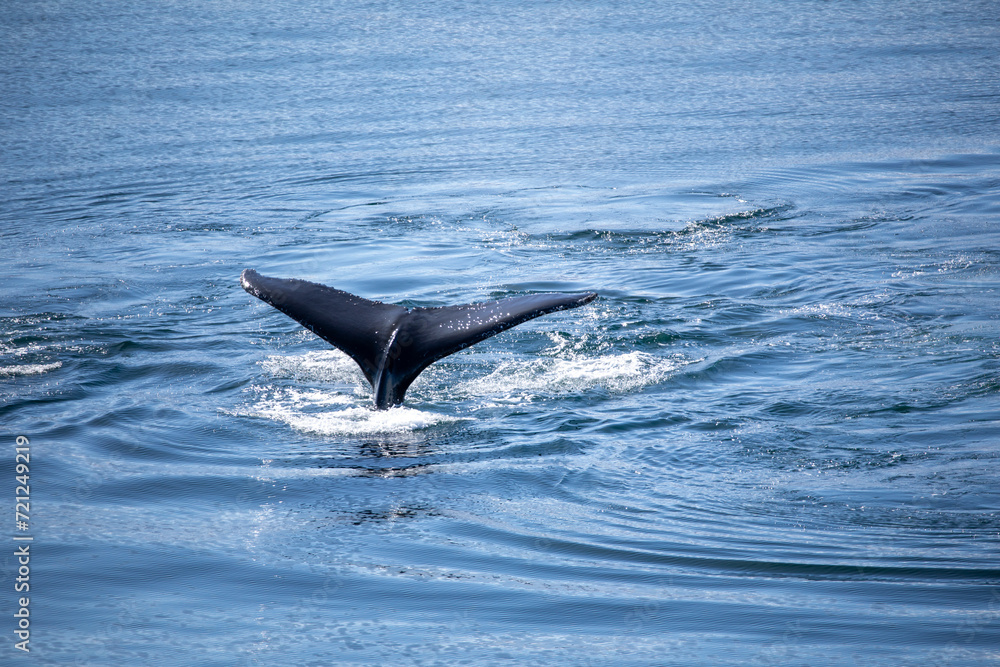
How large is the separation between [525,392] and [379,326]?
1154 mm

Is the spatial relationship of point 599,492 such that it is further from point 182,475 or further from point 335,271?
point 335,271

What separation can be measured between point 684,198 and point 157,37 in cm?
1792

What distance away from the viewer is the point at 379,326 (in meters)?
7.11

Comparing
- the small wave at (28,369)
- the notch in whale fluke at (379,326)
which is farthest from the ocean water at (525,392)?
the notch in whale fluke at (379,326)

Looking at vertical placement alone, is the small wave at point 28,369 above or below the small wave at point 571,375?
above

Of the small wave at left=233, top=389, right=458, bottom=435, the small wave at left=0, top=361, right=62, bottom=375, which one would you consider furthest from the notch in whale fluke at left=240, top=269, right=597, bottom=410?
the small wave at left=0, top=361, right=62, bottom=375

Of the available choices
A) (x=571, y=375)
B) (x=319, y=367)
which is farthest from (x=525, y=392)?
(x=319, y=367)

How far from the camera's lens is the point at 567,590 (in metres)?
4.93

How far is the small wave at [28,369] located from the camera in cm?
797

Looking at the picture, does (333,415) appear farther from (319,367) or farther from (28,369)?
(28,369)

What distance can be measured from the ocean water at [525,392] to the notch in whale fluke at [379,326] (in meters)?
0.30

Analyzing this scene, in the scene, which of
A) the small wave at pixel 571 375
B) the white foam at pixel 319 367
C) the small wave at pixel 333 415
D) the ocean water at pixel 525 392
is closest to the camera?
the ocean water at pixel 525 392

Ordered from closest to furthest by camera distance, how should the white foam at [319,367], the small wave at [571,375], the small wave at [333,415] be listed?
1. the small wave at [333,415]
2. the small wave at [571,375]
3. the white foam at [319,367]

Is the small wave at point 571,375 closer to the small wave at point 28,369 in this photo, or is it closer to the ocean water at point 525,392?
the ocean water at point 525,392
